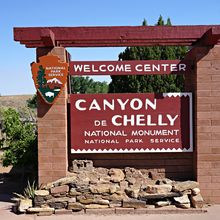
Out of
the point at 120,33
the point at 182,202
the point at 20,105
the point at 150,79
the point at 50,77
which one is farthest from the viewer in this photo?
the point at 20,105

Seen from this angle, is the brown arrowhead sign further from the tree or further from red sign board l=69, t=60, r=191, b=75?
the tree

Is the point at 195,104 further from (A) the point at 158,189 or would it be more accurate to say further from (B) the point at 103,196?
(B) the point at 103,196

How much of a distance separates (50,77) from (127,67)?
177 cm

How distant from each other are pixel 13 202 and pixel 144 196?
3079 mm

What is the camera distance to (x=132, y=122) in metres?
8.73

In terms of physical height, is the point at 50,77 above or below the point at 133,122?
above

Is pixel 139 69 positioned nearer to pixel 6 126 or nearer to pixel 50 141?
pixel 50 141

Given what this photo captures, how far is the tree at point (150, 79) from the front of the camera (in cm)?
2517

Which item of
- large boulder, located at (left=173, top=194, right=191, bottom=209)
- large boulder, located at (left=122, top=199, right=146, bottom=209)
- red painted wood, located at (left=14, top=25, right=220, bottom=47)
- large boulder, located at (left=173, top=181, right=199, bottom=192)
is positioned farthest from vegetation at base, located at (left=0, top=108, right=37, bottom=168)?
large boulder, located at (left=173, top=194, right=191, bottom=209)

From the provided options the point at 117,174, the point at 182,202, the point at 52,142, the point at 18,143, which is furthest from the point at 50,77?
the point at 182,202

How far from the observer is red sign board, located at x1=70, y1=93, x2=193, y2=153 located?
870 cm

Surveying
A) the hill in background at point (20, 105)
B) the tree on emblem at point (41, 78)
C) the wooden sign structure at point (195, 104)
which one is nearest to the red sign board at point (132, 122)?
the wooden sign structure at point (195, 104)

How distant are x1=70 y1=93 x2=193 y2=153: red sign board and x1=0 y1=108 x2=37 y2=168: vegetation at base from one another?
9.29ft

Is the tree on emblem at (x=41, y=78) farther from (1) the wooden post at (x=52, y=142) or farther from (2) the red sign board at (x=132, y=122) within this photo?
(2) the red sign board at (x=132, y=122)
